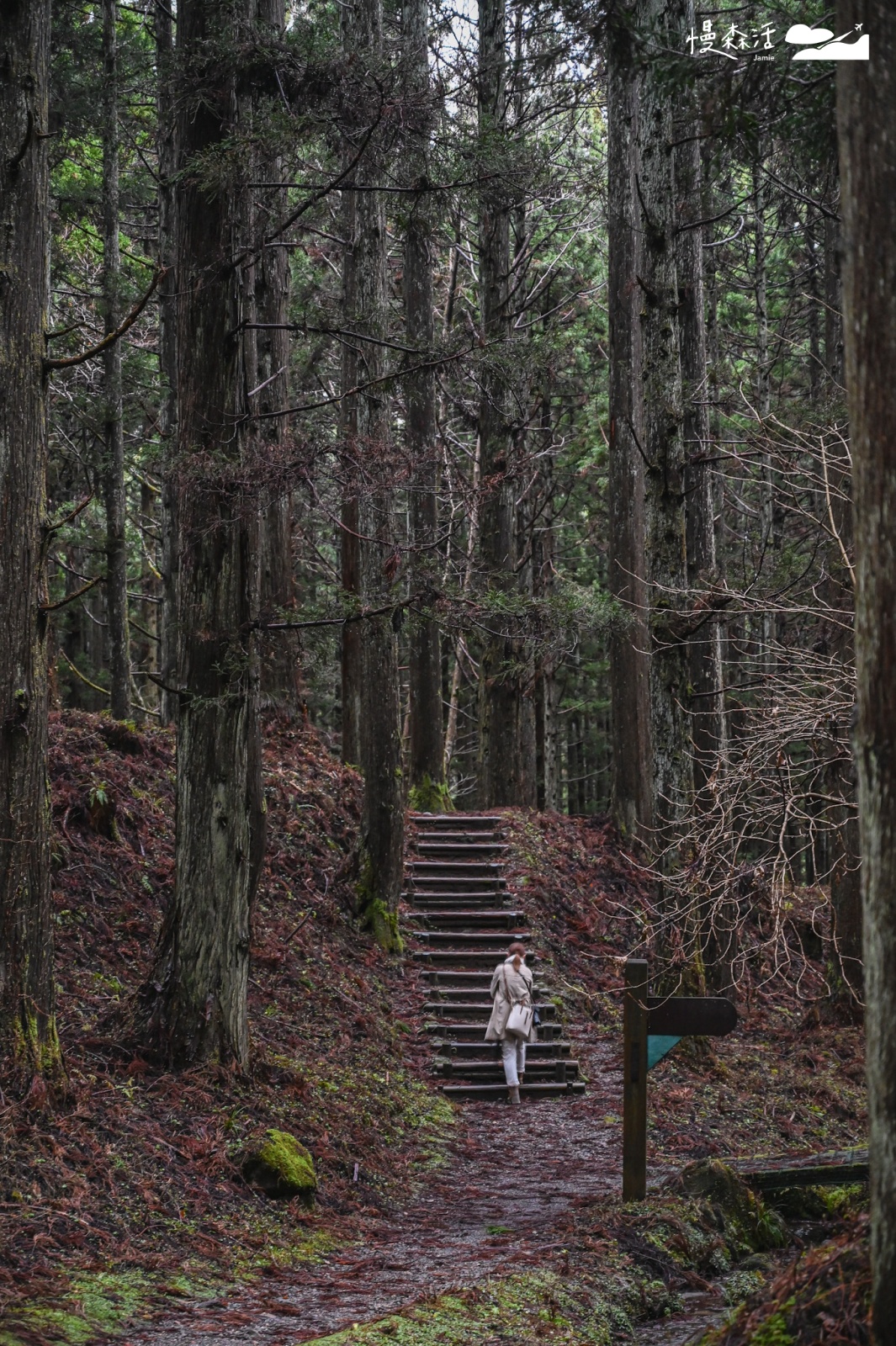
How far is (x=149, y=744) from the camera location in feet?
48.5

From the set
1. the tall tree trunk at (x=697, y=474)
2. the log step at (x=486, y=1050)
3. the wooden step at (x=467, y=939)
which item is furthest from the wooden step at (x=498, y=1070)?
the tall tree trunk at (x=697, y=474)

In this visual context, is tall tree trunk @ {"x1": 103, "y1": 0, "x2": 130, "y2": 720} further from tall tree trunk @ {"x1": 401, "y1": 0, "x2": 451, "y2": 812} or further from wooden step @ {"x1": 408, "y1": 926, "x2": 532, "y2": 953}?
wooden step @ {"x1": 408, "y1": 926, "x2": 532, "y2": 953}

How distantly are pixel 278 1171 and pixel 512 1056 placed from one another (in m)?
5.25

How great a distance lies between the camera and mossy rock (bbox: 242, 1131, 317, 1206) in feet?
27.0

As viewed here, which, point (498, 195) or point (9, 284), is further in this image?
point (498, 195)

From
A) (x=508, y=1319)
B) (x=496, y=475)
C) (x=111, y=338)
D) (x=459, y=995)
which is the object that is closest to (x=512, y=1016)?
(x=459, y=995)

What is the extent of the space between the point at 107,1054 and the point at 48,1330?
364cm

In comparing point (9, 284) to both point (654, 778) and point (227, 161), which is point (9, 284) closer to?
point (227, 161)

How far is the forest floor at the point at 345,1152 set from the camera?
6.00 meters

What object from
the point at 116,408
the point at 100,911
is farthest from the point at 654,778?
the point at 116,408

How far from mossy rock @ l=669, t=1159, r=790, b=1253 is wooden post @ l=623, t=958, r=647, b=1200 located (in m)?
0.33

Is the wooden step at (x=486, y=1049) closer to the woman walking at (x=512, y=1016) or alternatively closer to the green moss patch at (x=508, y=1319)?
the woman walking at (x=512, y=1016)

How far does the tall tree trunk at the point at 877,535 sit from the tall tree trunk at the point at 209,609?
633 centimetres

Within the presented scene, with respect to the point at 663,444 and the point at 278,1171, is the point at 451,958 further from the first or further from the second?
the point at 278,1171
